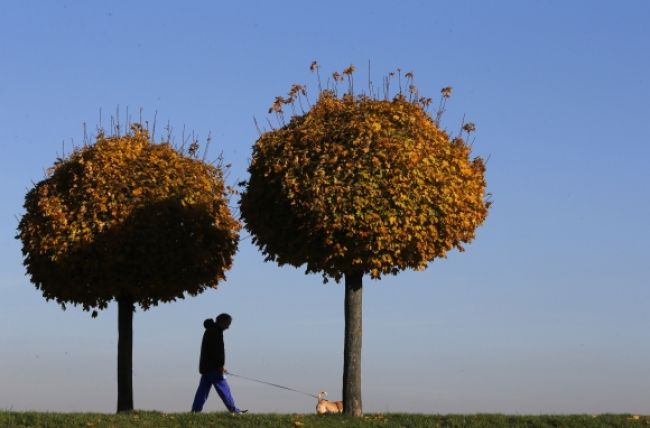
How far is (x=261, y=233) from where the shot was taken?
1067 inches

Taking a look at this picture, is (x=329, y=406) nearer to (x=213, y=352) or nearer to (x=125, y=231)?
(x=213, y=352)

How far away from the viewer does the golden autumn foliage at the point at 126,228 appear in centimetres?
2964

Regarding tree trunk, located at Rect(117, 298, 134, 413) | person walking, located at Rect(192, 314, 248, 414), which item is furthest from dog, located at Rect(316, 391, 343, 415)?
tree trunk, located at Rect(117, 298, 134, 413)

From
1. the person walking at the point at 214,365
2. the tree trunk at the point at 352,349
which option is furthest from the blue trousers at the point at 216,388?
the tree trunk at the point at 352,349

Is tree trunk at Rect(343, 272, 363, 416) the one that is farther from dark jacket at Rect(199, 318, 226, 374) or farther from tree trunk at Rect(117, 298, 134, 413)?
tree trunk at Rect(117, 298, 134, 413)

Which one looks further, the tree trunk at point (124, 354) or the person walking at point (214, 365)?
the tree trunk at point (124, 354)

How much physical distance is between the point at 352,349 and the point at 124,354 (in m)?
7.91

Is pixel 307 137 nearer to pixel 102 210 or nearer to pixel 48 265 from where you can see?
pixel 102 210

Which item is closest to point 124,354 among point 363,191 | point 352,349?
point 352,349

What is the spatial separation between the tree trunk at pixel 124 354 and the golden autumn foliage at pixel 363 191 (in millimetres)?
5838

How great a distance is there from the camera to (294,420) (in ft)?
81.7

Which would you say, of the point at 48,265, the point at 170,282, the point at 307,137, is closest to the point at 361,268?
the point at 307,137

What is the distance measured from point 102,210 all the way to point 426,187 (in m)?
9.47

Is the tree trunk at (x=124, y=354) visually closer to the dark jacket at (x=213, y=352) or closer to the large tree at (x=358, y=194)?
the dark jacket at (x=213, y=352)
